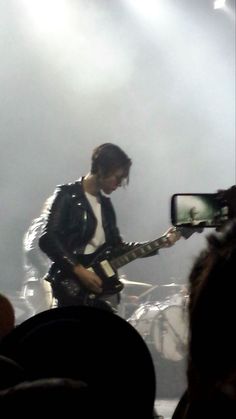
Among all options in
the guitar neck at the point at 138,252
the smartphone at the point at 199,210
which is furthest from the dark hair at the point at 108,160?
the smartphone at the point at 199,210

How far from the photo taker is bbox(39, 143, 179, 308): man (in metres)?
3.27

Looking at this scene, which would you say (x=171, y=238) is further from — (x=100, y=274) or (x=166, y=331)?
(x=166, y=331)

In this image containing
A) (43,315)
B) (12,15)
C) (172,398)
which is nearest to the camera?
(43,315)

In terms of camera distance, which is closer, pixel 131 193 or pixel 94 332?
pixel 94 332

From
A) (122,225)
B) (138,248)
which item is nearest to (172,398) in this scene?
(138,248)

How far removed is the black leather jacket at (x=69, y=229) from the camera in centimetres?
333

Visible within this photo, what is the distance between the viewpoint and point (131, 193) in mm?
4855

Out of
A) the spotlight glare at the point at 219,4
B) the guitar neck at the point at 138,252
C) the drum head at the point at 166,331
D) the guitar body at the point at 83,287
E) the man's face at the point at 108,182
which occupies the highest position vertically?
the spotlight glare at the point at 219,4

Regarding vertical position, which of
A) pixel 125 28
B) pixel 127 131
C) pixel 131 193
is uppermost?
pixel 125 28

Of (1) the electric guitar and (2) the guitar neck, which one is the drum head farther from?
(1) the electric guitar

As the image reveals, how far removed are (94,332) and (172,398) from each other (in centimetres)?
348

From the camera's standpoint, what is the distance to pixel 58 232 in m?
3.38

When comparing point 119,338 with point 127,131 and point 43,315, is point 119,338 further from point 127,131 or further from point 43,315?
point 127,131

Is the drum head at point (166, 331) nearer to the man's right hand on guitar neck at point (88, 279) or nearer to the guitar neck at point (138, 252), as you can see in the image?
the guitar neck at point (138, 252)
